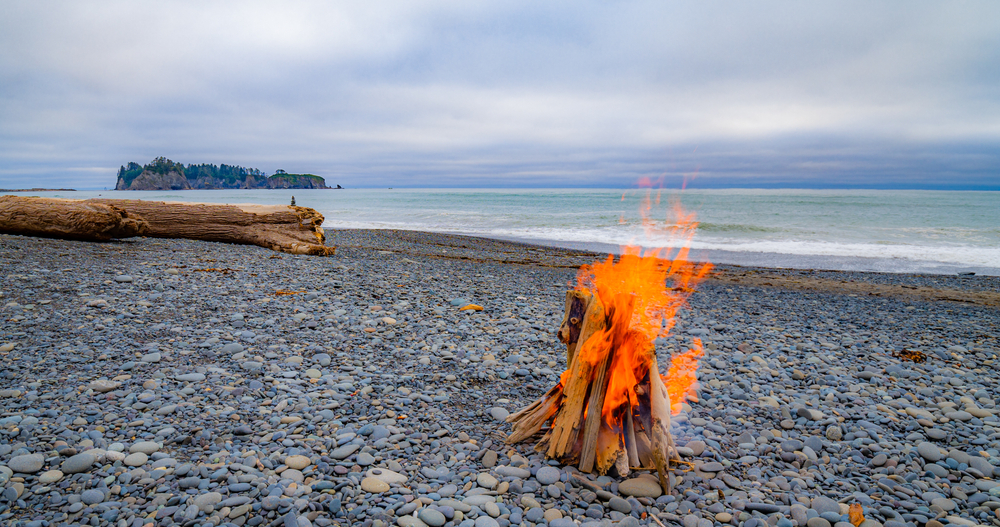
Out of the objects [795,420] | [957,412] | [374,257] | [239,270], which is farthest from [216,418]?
[374,257]

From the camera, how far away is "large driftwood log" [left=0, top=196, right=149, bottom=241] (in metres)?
10.2

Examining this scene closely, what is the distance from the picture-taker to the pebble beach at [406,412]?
3.11 metres

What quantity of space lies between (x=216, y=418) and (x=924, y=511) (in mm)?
5249

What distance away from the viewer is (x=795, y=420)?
14.8ft

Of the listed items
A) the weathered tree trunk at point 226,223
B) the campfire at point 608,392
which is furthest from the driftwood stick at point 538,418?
the weathered tree trunk at point 226,223

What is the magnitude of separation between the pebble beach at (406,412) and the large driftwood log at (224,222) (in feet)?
14.6

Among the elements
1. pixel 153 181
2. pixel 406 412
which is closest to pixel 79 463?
pixel 406 412

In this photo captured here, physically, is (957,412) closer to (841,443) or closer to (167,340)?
(841,443)

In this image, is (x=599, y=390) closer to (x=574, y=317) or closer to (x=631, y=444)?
(x=631, y=444)

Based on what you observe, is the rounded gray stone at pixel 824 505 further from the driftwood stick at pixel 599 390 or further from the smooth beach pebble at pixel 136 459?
the smooth beach pebble at pixel 136 459

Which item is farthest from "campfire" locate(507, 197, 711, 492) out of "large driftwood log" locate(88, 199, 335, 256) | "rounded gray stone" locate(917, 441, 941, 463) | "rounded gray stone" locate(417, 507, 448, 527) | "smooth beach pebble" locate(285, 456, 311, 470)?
"large driftwood log" locate(88, 199, 335, 256)

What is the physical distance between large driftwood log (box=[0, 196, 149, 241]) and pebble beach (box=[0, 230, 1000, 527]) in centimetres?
201

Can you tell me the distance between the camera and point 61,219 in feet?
33.4

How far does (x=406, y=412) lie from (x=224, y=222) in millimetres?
10971
